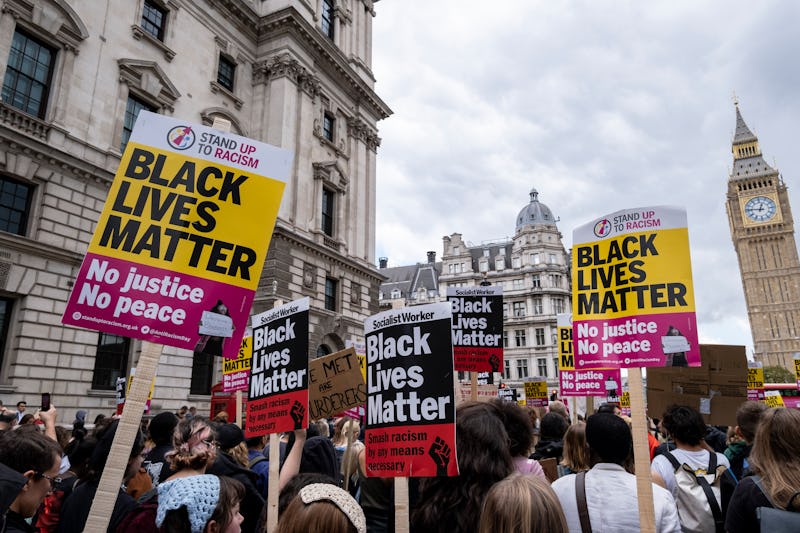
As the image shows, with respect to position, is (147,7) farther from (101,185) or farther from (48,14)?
(101,185)

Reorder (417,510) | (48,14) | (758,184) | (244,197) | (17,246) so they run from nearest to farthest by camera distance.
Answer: (417,510), (244,197), (17,246), (48,14), (758,184)

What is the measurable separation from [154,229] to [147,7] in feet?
68.7

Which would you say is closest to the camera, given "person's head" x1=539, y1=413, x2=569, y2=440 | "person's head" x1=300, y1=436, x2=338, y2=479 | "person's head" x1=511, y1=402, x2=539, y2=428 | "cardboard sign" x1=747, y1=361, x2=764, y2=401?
"person's head" x1=511, y1=402, x2=539, y2=428

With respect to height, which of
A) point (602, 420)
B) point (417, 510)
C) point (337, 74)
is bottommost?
point (417, 510)

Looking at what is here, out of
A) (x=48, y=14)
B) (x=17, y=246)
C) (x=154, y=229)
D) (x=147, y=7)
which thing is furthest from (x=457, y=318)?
(x=147, y=7)

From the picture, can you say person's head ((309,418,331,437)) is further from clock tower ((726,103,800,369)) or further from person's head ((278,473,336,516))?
clock tower ((726,103,800,369))

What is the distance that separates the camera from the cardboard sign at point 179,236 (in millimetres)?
3703

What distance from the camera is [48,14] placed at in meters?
16.2

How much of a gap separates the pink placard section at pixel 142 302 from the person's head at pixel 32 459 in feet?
2.62

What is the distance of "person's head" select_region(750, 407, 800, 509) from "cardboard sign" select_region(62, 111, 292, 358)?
3.56 m

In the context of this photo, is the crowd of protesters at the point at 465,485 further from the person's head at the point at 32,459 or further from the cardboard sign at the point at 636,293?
the cardboard sign at the point at 636,293

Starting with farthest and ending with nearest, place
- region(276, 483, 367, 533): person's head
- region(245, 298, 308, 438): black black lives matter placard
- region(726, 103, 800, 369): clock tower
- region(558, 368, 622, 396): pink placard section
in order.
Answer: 1. region(726, 103, 800, 369): clock tower
2. region(558, 368, 622, 396): pink placard section
3. region(245, 298, 308, 438): black black lives matter placard
4. region(276, 483, 367, 533): person's head

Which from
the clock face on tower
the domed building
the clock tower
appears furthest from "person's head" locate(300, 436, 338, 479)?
the clock face on tower

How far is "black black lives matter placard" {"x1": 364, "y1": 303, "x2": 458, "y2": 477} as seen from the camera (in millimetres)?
3373
